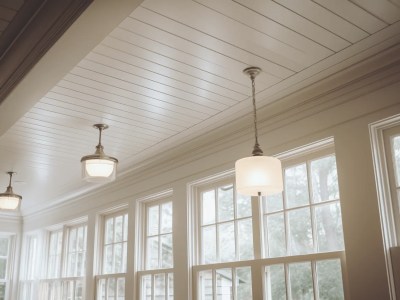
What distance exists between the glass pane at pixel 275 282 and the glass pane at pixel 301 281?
8cm

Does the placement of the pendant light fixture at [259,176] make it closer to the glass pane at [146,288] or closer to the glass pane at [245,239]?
the glass pane at [245,239]

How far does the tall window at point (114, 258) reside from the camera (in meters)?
5.29

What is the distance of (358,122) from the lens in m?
2.97

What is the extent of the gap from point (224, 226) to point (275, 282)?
0.76 meters

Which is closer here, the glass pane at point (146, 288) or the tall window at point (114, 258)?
the glass pane at point (146, 288)

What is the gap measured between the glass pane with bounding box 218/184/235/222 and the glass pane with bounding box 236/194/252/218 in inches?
3.2

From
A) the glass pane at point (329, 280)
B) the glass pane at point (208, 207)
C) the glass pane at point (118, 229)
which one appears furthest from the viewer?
the glass pane at point (118, 229)

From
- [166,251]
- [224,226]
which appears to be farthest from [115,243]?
[224,226]

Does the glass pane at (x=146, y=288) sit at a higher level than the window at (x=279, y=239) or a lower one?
lower

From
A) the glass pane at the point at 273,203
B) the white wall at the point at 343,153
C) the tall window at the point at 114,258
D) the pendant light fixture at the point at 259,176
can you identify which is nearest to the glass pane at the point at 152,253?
the tall window at the point at 114,258

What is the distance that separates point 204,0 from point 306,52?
0.83m

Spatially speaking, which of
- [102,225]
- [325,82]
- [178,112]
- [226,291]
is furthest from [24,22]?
[102,225]

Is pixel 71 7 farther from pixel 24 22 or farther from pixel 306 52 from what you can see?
pixel 306 52

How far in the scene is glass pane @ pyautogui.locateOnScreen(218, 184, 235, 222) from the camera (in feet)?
13.1
